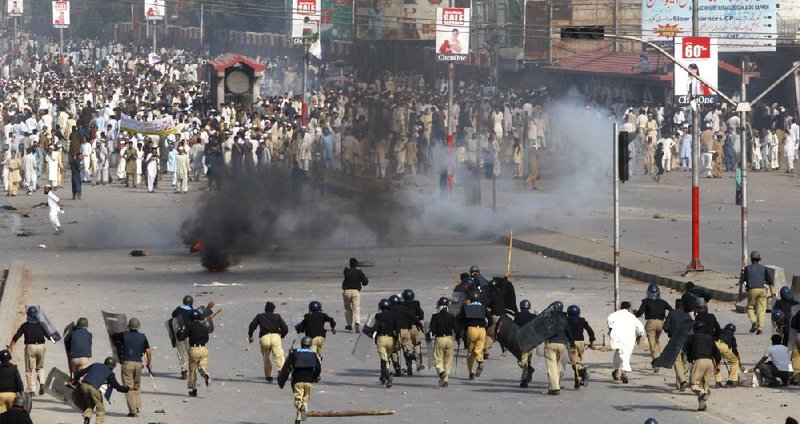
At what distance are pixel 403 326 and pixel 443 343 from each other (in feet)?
2.09

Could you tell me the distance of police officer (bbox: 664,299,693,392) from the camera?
71.4 ft

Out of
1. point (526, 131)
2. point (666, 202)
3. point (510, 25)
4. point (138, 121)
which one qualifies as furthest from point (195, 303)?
point (510, 25)

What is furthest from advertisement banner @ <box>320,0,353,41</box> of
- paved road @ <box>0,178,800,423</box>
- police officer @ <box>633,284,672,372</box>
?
police officer @ <box>633,284,672,372</box>

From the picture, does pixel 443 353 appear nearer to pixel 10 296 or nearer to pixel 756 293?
pixel 756 293

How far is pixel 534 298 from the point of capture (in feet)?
96.2

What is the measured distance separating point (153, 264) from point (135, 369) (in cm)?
1467

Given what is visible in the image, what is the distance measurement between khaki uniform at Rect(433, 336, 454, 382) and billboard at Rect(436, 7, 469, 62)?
25.5 meters

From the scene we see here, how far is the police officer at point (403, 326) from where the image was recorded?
22.6 meters

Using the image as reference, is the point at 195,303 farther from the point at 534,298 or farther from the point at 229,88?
the point at 229,88

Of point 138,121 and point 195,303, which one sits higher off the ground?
point 138,121

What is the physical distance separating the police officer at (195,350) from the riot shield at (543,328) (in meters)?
3.97

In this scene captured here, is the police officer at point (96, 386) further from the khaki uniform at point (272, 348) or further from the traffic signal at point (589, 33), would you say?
the traffic signal at point (589, 33)

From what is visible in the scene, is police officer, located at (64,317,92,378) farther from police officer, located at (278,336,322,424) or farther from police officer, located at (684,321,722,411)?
police officer, located at (684,321,722,411)

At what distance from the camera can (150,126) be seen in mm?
51781
